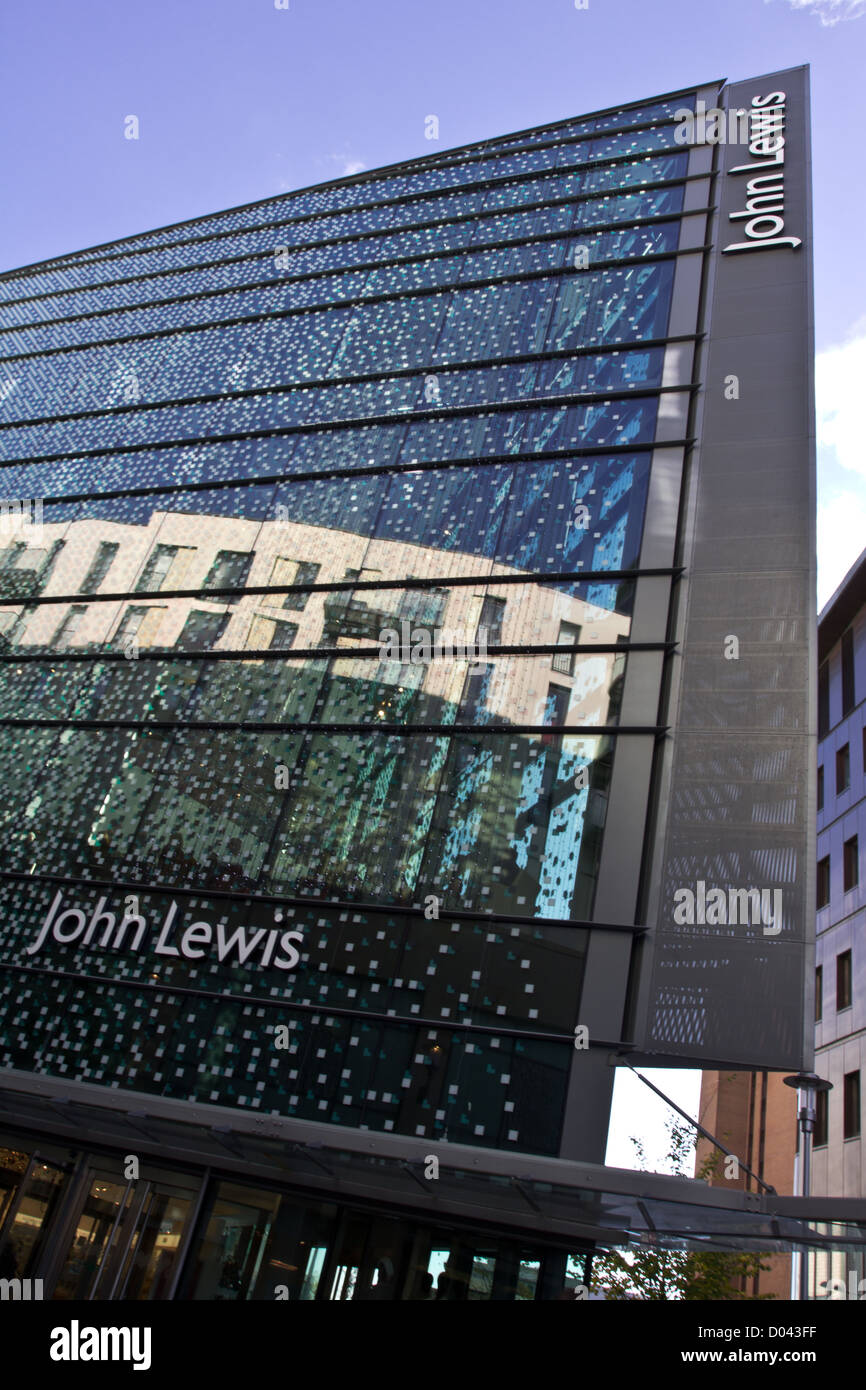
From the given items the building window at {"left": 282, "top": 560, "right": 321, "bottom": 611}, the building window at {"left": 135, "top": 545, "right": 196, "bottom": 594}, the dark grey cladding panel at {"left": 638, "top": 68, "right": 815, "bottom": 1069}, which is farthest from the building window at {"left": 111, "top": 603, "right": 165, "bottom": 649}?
the dark grey cladding panel at {"left": 638, "top": 68, "right": 815, "bottom": 1069}

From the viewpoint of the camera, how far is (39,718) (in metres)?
17.9

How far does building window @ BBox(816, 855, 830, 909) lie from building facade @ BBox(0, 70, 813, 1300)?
18823mm

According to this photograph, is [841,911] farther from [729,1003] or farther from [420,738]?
[729,1003]

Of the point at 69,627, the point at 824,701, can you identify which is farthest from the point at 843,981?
the point at 69,627

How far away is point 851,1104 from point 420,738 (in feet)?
60.8

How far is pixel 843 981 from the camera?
27188 millimetres

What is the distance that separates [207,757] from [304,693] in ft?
6.32

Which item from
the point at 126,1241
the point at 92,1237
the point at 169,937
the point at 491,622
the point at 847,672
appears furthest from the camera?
the point at 847,672

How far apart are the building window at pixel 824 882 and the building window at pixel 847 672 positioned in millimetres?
4818

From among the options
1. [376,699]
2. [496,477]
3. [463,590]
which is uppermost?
[496,477]

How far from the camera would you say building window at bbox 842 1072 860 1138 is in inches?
977
